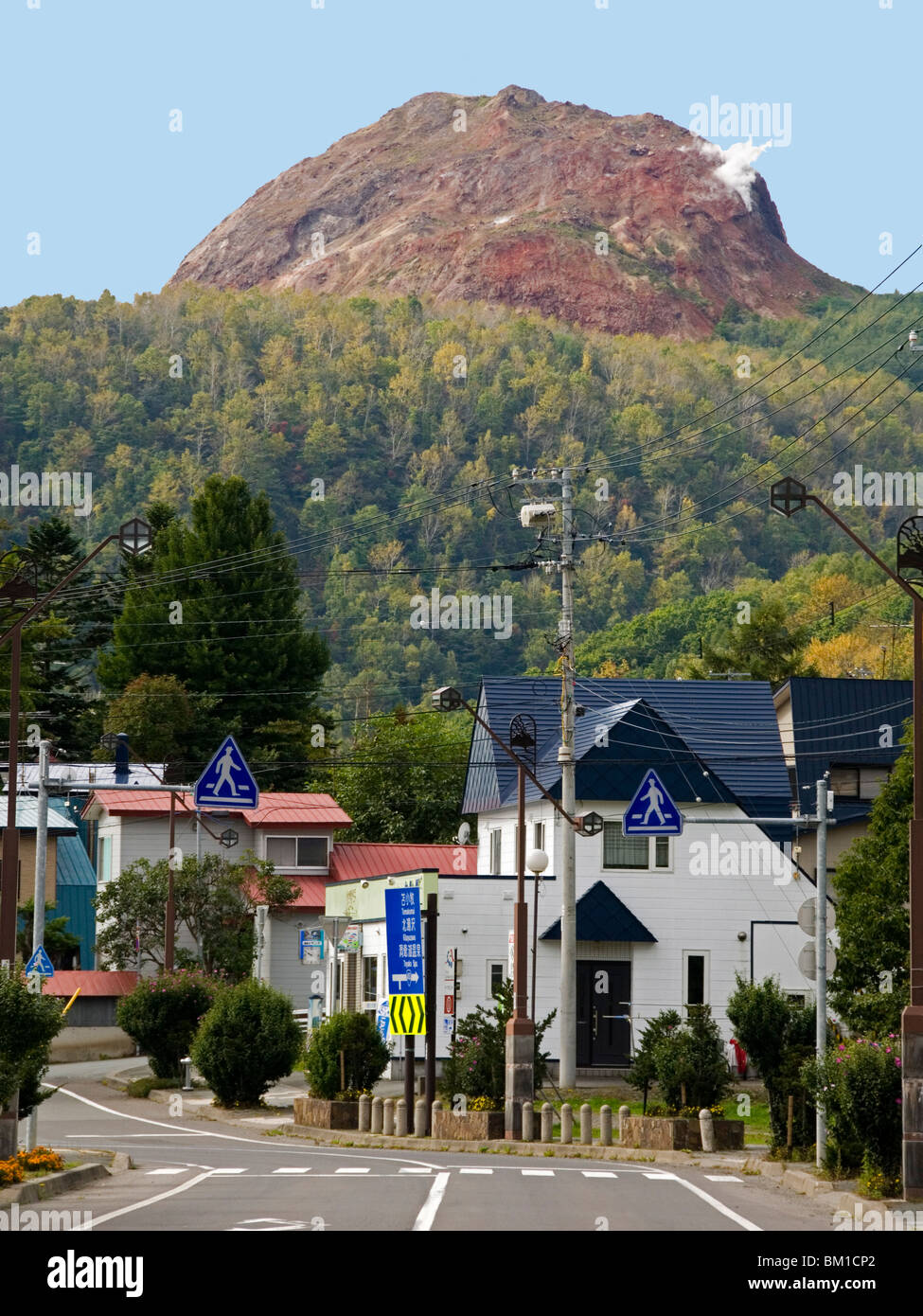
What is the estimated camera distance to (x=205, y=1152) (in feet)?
94.1

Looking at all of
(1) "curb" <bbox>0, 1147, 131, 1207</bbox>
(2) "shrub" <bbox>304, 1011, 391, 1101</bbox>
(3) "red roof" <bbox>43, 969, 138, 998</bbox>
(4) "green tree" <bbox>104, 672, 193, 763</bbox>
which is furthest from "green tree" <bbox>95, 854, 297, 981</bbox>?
(1) "curb" <bbox>0, 1147, 131, 1207</bbox>

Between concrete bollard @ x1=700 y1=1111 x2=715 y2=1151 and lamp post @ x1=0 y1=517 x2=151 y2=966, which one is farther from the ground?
lamp post @ x1=0 y1=517 x2=151 y2=966

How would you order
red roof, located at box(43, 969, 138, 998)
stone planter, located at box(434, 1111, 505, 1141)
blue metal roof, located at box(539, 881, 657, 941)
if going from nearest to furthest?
stone planter, located at box(434, 1111, 505, 1141), blue metal roof, located at box(539, 881, 657, 941), red roof, located at box(43, 969, 138, 998)

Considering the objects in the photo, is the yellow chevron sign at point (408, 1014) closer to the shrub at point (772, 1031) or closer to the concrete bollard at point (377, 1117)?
the concrete bollard at point (377, 1117)

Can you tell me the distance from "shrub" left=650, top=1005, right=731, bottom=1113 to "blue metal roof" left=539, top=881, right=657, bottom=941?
14468mm

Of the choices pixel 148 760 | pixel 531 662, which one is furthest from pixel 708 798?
pixel 531 662

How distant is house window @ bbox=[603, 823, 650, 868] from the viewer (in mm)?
45781

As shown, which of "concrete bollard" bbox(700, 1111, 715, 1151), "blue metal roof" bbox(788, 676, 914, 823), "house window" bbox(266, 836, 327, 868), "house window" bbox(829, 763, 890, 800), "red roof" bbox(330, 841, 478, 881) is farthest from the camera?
"house window" bbox(266, 836, 327, 868)

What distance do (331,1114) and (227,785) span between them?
250 inches

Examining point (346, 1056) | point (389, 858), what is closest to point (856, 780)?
point (389, 858)

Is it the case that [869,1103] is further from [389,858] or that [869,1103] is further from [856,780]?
[389,858]

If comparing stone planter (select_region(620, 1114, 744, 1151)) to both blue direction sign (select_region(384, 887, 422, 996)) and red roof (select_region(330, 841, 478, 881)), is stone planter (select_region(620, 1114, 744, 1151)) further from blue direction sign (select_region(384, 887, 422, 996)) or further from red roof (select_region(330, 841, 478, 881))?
red roof (select_region(330, 841, 478, 881))
